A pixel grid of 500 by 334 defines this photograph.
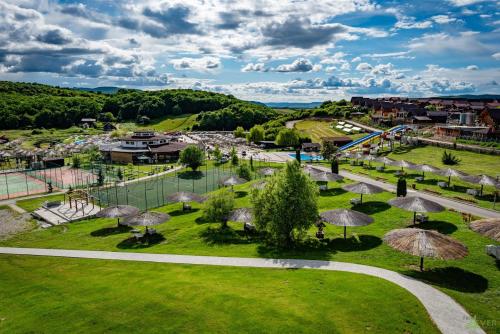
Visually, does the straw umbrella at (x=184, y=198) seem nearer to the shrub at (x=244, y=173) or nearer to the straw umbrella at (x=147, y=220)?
the straw umbrella at (x=147, y=220)

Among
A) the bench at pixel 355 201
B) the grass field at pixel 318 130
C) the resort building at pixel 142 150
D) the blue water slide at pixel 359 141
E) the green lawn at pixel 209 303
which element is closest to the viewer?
the green lawn at pixel 209 303

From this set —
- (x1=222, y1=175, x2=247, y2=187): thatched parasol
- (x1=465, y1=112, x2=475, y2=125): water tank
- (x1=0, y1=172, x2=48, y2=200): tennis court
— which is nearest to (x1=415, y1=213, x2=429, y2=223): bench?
(x1=222, y1=175, x2=247, y2=187): thatched parasol

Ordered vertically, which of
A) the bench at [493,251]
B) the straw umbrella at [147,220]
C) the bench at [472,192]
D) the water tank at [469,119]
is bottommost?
the straw umbrella at [147,220]

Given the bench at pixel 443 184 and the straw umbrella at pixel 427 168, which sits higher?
the straw umbrella at pixel 427 168

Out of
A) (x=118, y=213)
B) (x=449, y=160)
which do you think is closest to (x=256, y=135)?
(x=449, y=160)

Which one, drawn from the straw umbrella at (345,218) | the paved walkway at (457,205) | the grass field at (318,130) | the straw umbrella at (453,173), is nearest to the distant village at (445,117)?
the grass field at (318,130)

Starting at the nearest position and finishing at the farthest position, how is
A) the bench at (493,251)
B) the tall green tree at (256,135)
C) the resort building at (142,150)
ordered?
1. the bench at (493,251)
2. the resort building at (142,150)
3. the tall green tree at (256,135)

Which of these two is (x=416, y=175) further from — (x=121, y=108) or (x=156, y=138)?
(x=121, y=108)

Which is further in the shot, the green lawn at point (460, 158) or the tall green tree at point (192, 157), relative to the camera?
the tall green tree at point (192, 157)
